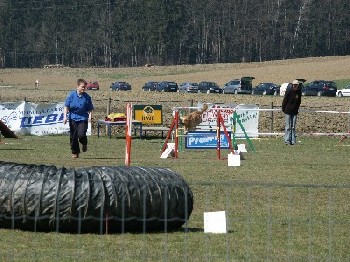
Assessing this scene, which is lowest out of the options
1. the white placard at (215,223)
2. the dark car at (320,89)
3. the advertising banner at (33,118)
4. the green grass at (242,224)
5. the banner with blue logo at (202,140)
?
the dark car at (320,89)

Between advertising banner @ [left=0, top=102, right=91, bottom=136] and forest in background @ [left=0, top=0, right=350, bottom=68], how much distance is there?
102047mm

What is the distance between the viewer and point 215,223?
38.2ft

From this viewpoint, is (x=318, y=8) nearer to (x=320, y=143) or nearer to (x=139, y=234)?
(x=320, y=143)

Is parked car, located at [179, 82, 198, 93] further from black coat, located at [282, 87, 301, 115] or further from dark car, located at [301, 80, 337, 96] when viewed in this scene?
black coat, located at [282, 87, 301, 115]

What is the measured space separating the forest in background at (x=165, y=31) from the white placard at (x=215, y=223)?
126 m

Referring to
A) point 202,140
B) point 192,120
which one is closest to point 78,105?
point 202,140

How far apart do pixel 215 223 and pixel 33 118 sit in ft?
80.7

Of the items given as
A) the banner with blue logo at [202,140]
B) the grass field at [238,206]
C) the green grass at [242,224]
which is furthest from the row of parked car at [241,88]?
the green grass at [242,224]

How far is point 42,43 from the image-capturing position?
140875mm

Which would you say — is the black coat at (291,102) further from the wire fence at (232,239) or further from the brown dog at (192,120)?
the wire fence at (232,239)

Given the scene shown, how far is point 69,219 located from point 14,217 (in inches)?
22.8

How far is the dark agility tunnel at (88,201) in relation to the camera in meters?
11.3

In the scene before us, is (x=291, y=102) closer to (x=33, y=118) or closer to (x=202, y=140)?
(x=202, y=140)

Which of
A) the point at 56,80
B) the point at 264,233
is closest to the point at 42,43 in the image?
the point at 56,80
